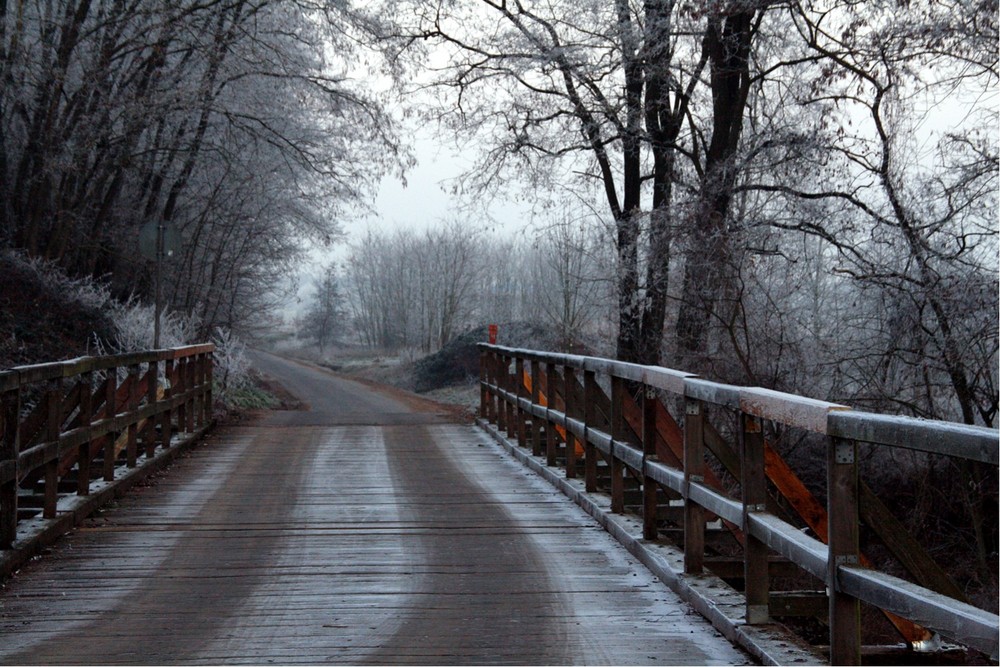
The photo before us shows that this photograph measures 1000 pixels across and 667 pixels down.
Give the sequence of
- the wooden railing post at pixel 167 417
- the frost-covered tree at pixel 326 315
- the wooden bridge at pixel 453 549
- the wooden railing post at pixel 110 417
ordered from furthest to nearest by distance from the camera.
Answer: the frost-covered tree at pixel 326 315 < the wooden railing post at pixel 167 417 < the wooden railing post at pixel 110 417 < the wooden bridge at pixel 453 549

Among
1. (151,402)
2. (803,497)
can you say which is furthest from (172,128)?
(803,497)

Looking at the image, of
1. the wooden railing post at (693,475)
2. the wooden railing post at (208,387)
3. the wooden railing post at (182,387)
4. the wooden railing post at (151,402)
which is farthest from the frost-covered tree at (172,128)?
the wooden railing post at (693,475)

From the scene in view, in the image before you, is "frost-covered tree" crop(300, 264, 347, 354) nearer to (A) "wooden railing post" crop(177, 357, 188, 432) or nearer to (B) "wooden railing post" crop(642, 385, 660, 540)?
(A) "wooden railing post" crop(177, 357, 188, 432)

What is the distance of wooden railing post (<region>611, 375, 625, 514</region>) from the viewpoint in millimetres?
7070

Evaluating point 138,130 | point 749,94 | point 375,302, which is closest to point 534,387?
point 749,94

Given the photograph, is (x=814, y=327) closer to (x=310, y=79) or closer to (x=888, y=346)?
(x=888, y=346)

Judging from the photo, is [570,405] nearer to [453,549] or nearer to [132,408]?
[453,549]

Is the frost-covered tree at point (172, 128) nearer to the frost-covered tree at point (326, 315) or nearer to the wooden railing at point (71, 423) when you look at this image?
the wooden railing at point (71, 423)

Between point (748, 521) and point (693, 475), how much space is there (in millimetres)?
893

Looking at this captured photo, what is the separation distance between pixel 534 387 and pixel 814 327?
19.8ft

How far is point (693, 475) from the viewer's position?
5.46 m

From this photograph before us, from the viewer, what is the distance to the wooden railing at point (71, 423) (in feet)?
19.5

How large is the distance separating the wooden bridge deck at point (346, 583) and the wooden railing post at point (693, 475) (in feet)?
0.89

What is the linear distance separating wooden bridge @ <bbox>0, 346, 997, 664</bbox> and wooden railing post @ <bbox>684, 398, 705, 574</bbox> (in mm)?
10
